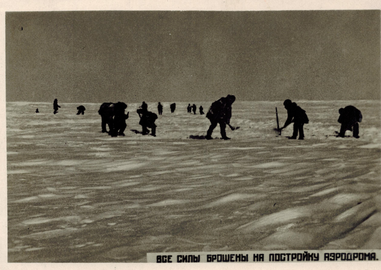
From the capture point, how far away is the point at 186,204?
4582 mm

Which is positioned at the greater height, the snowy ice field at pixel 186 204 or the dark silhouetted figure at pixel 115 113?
the dark silhouetted figure at pixel 115 113

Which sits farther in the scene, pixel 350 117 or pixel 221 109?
pixel 350 117

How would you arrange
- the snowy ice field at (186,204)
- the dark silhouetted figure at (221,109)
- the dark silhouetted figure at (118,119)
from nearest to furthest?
the snowy ice field at (186,204)
the dark silhouetted figure at (221,109)
the dark silhouetted figure at (118,119)

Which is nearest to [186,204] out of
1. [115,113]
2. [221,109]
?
[221,109]

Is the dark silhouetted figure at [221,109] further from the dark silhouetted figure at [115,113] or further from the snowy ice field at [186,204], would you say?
the dark silhouetted figure at [115,113]

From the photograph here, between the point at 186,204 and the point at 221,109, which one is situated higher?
the point at 221,109

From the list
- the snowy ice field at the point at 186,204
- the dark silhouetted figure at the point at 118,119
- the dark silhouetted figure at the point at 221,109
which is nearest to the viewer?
the snowy ice field at the point at 186,204

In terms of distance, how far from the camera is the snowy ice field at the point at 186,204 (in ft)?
12.7

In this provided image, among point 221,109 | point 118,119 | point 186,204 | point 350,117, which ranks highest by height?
point 221,109

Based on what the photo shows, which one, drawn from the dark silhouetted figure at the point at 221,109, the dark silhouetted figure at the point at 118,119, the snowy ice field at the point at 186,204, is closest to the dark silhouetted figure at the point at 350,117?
the snowy ice field at the point at 186,204

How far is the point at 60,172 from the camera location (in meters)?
6.02

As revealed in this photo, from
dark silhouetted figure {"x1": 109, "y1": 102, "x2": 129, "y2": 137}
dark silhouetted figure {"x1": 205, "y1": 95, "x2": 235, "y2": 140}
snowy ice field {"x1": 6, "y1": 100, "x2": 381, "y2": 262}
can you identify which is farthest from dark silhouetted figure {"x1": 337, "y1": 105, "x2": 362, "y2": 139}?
dark silhouetted figure {"x1": 109, "y1": 102, "x2": 129, "y2": 137}

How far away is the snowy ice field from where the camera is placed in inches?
153

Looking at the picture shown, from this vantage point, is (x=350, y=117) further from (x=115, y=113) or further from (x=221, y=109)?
(x=115, y=113)
